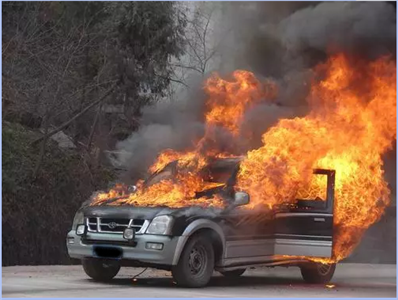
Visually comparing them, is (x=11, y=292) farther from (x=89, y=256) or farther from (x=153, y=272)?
(x=153, y=272)

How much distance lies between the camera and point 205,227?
10.4 metres

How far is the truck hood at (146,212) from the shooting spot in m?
10.2

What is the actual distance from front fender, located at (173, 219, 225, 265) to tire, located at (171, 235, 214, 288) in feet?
0.27

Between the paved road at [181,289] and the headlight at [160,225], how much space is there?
741 mm

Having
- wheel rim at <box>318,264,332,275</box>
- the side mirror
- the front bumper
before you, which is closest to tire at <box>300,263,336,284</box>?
wheel rim at <box>318,264,332,275</box>

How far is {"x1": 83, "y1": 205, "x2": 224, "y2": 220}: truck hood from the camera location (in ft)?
33.6

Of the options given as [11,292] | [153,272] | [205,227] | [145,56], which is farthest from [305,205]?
[145,56]

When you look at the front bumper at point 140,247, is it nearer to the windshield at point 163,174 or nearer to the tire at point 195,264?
the tire at point 195,264

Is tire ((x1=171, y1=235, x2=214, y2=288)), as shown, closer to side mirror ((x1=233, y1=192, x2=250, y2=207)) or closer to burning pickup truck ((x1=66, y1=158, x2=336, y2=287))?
burning pickup truck ((x1=66, y1=158, x2=336, y2=287))

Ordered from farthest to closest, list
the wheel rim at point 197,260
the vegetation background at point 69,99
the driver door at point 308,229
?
the vegetation background at point 69,99
the driver door at point 308,229
the wheel rim at point 197,260

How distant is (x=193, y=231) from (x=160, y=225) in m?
0.41

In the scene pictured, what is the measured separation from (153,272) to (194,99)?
2.64 m

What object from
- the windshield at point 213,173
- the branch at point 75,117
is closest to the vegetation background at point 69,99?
the branch at point 75,117

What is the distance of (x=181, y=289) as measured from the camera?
34.0ft
